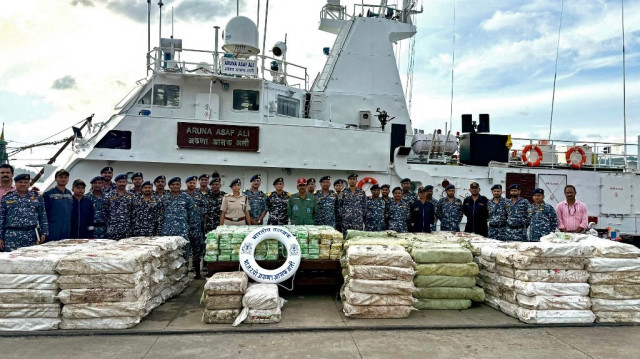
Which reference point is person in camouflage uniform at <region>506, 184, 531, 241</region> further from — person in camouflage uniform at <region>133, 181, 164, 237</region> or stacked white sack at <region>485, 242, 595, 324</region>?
person in camouflage uniform at <region>133, 181, 164, 237</region>

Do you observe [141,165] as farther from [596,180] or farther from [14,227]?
[596,180]

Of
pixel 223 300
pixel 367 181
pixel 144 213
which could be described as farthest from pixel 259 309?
pixel 367 181

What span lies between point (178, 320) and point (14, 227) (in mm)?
2761

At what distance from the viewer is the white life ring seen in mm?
5551

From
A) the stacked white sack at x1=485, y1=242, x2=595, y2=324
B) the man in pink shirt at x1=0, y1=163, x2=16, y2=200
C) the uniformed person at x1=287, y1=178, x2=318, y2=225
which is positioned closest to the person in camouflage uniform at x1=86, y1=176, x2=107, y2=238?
the man in pink shirt at x1=0, y1=163, x2=16, y2=200

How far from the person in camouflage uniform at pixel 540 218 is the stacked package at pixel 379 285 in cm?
297

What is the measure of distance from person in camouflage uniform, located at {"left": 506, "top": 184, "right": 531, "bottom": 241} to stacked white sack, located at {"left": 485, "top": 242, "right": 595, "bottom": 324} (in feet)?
6.46

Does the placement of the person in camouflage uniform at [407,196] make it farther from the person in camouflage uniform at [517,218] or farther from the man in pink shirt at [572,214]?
the man in pink shirt at [572,214]

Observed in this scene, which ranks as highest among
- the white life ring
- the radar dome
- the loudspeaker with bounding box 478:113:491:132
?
the radar dome

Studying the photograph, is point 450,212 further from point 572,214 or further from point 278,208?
point 278,208

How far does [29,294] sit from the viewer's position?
4605mm

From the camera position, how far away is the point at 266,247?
5.94 m

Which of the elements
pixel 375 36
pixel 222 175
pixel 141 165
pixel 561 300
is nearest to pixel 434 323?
pixel 561 300

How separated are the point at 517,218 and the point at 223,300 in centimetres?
494
